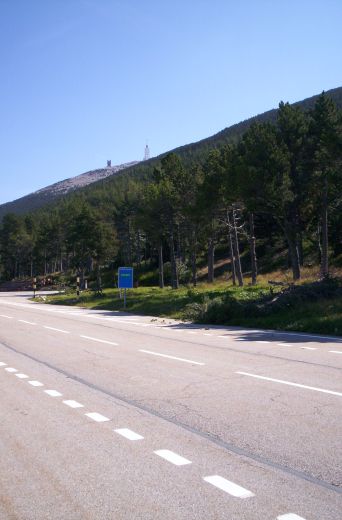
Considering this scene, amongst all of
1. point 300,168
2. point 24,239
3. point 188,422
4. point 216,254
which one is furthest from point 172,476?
point 24,239

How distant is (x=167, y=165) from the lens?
180ft

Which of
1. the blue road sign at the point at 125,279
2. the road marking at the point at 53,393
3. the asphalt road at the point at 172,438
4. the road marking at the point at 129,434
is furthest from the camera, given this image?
the blue road sign at the point at 125,279

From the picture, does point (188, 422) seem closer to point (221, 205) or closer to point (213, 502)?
point (213, 502)

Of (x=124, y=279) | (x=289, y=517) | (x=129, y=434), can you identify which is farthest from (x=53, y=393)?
(x=124, y=279)

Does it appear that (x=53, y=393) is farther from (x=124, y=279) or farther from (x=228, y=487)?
(x=124, y=279)

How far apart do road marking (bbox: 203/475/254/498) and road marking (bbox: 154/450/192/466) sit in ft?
1.55

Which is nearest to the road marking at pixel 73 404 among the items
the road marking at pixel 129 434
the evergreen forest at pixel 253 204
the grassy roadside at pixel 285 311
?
the road marking at pixel 129 434

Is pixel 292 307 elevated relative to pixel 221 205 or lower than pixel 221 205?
lower

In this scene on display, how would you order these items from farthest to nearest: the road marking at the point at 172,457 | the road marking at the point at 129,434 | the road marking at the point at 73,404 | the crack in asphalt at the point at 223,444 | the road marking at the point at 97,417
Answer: the road marking at the point at 73,404 → the road marking at the point at 97,417 → the road marking at the point at 129,434 → the road marking at the point at 172,457 → the crack in asphalt at the point at 223,444

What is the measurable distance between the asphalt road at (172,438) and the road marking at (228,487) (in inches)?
0.7

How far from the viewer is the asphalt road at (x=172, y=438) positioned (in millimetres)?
4473

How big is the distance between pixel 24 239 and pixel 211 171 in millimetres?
77776

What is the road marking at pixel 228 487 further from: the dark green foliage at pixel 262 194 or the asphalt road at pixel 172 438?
the dark green foliage at pixel 262 194

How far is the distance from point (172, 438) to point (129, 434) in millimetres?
558
